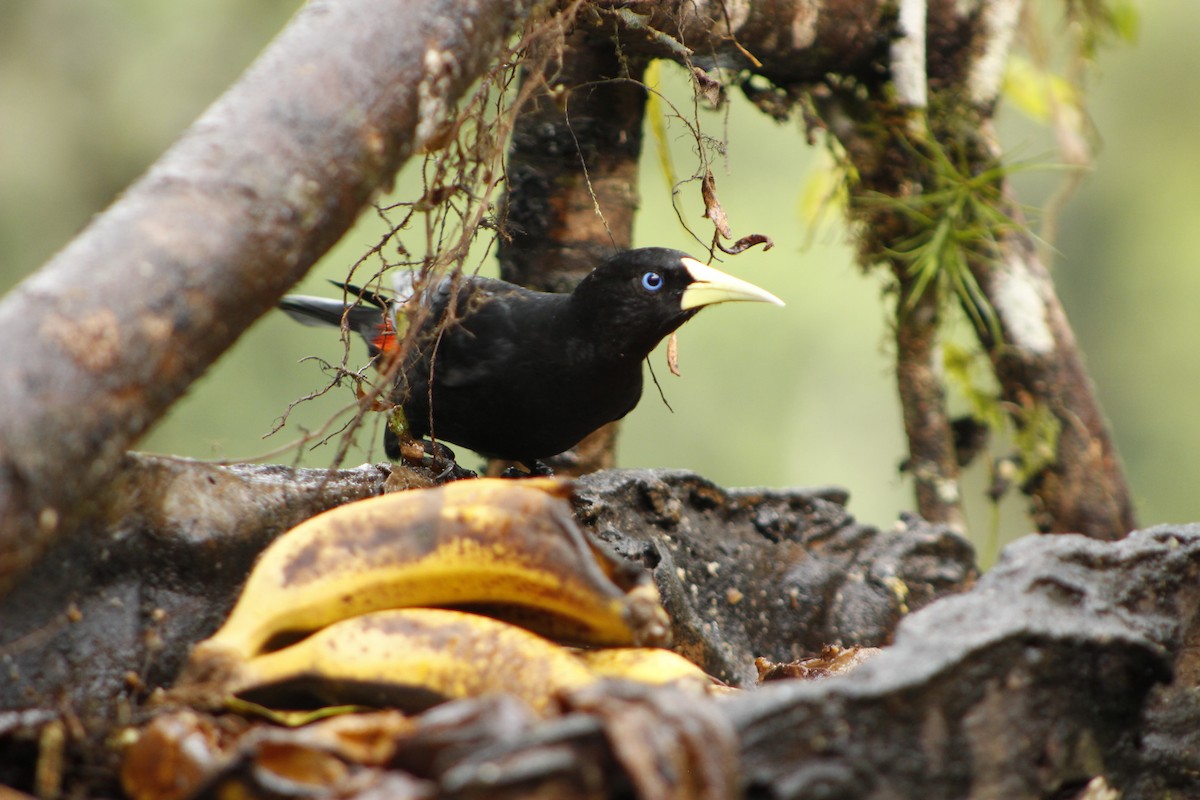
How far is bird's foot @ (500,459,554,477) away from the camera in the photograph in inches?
117

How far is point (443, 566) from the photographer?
1573 mm

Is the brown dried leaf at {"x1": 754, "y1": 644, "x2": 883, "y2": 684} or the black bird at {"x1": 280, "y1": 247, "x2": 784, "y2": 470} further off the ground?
the black bird at {"x1": 280, "y1": 247, "x2": 784, "y2": 470}

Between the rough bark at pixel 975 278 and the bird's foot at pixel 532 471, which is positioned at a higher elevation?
the rough bark at pixel 975 278

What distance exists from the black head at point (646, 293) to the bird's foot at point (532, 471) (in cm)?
47

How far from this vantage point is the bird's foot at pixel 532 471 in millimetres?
2969

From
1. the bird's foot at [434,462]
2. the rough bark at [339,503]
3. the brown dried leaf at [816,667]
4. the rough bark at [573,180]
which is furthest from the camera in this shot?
the rough bark at [573,180]

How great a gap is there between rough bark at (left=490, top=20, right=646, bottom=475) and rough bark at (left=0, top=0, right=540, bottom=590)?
1.08 m

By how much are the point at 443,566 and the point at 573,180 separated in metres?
1.59

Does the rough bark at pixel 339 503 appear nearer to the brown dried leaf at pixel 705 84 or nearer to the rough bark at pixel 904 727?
the rough bark at pixel 904 727

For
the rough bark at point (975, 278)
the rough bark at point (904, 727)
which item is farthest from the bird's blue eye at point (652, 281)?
the rough bark at point (904, 727)

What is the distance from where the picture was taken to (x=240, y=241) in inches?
57.6

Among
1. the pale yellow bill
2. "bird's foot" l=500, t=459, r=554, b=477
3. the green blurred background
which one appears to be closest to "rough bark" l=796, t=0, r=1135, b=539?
the pale yellow bill

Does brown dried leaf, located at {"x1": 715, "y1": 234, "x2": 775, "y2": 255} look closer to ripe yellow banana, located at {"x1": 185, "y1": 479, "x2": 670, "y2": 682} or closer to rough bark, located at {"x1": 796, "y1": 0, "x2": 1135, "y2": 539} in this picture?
ripe yellow banana, located at {"x1": 185, "y1": 479, "x2": 670, "y2": 682}

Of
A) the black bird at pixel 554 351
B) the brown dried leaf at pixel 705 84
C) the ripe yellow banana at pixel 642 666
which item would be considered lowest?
the ripe yellow banana at pixel 642 666
